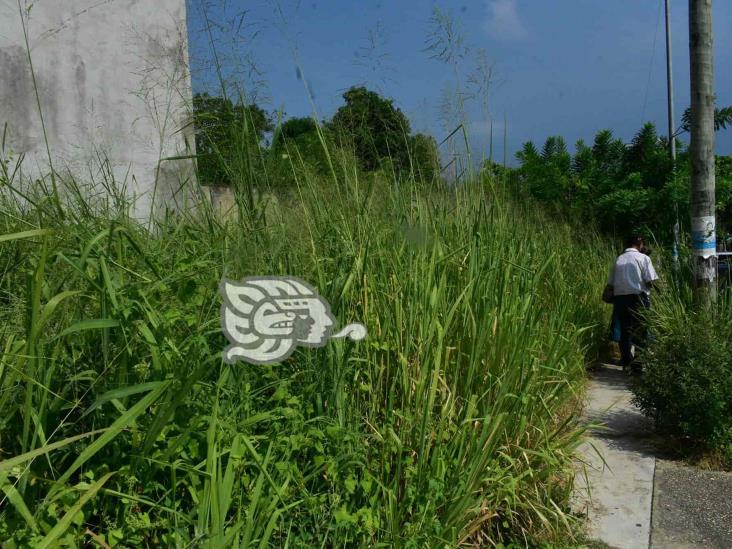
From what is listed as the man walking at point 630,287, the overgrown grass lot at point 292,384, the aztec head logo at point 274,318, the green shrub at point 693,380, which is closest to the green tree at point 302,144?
the overgrown grass lot at point 292,384

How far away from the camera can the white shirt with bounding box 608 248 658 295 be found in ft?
21.6

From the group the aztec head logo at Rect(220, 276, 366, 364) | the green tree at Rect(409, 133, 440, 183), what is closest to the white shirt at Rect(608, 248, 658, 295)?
the green tree at Rect(409, 133, 440, 183)

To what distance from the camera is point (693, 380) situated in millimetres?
3979

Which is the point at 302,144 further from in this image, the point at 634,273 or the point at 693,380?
Answer: the point at 634,273

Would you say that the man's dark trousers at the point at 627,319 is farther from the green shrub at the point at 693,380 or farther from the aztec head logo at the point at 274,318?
the aztec head logo at the point at 274,318

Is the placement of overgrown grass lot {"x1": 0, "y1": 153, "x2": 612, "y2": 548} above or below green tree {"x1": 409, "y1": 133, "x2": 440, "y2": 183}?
below

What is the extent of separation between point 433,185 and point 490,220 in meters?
0.36

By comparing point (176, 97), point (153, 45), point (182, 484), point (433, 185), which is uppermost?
point (153, 45)

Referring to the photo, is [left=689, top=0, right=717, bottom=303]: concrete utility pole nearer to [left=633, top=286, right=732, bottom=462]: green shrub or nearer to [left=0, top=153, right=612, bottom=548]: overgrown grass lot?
[left=633, top=286, right=732, bottom=462]: green shrub

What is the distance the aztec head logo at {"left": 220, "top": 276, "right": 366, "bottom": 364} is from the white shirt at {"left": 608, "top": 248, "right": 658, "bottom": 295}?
Result: 16.3 feet

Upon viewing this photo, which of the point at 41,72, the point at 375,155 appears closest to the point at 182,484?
the point at 375,155

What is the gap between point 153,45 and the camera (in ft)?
11.8

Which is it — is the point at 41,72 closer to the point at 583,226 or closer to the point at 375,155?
the point at 375,155

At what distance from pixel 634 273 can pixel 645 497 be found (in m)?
3.60
